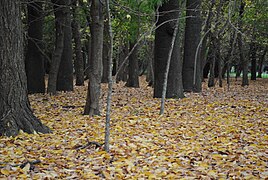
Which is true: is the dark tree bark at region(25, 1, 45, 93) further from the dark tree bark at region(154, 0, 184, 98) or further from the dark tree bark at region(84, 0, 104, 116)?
the dark tree bark at region(84, 0, 104, 116)

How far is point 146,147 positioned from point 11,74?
2.70 m

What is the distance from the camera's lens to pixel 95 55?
822 centimetres

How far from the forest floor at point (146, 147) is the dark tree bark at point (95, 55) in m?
0.42

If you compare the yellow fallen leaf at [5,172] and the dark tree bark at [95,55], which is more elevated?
the dark tree bark at [95,55]

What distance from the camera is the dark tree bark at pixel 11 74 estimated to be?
6234mm

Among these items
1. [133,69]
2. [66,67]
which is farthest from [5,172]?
[133,69]

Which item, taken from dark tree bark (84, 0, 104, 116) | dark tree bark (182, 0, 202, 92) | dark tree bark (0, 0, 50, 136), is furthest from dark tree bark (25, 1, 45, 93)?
dark tree bark (0, 0, 50, 136)

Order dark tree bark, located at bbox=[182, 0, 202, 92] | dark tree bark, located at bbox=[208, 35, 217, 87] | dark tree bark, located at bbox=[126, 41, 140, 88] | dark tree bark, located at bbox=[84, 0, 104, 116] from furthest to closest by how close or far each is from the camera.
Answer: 1. dark tree bark, located at bbox=[126, 41, 140, 88]
2. dark tree bark, located at bbox=[208, 35, 217, 87]
3. dark tree bark, located at bbox=[182, 0, 202, 92]
4. dark tree bark, located at bbox=[84, 0, 104, 116]

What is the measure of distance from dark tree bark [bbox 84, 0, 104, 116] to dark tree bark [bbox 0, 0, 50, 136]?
2.01 m

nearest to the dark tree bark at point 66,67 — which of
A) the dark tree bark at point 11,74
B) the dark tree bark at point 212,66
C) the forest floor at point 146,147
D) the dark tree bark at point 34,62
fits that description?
the dark tree bark at point 34,62

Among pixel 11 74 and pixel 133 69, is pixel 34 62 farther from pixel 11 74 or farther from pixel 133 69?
pixel 11 74

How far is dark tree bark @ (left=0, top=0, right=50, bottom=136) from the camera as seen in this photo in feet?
20.5

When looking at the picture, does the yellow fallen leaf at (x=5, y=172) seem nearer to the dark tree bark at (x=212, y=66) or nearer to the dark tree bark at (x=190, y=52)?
the dark tree bark at (x=190, y=52)

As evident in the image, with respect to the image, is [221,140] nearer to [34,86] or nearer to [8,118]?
[8,118]
